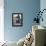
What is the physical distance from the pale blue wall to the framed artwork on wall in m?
0.12

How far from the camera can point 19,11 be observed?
5.42 m

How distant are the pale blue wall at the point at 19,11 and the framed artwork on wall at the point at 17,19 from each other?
0.12 meters

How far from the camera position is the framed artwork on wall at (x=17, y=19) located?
541 cm

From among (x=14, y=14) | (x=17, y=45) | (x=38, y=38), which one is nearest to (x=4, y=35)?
(x=14, y=14)

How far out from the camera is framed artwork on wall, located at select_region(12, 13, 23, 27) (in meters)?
5.41

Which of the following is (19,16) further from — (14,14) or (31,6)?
(31,6)

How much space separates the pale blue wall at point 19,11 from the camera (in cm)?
537

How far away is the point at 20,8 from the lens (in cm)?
541

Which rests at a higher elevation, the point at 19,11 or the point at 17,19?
the point at 19,11

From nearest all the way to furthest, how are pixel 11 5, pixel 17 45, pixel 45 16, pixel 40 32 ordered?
pixel 40 32 < pixel 17 45 < pixel 45 16 < pixel 11 5

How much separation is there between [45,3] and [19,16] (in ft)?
4.15

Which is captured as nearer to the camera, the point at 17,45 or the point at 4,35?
the point at 17,45

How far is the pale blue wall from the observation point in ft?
17.6

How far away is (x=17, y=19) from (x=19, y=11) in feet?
1.08
